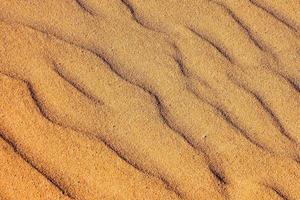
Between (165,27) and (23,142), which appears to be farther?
(165,27)

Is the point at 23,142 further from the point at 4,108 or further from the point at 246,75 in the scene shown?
the point at 246,75

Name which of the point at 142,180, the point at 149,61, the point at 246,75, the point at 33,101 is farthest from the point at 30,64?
the point at 246,75

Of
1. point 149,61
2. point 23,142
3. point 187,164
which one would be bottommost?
point 23,142

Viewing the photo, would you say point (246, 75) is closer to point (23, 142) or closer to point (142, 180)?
point (142, 180)

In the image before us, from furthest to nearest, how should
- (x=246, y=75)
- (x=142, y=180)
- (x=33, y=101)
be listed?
(x=246, y=75), (x=33, y=101), (x=142, y=180)

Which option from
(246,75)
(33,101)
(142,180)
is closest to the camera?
(142,180)

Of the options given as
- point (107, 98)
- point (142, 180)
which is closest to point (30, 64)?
point (107, 98)

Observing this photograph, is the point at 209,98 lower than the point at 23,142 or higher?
higher
